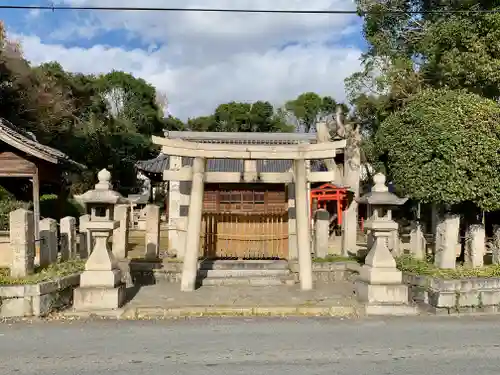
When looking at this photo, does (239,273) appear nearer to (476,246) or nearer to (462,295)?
(462,295)

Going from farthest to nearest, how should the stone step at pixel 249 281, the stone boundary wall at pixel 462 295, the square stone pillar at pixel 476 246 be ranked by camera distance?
the stone step at pixel 249 281 < the square stone pillar at pixel 476 246 < the stone boundary wall at pixel 462 295

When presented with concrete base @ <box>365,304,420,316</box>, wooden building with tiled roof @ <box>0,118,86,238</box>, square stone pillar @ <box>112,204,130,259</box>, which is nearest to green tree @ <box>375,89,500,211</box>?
concrete base @ <box>365,304,420,316</box>

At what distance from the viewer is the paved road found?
599 cm

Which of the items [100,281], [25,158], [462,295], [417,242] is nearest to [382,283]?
[462,295]

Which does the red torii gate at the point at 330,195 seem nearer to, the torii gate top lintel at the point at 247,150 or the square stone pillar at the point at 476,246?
the square stone pillar at the point at 476,246

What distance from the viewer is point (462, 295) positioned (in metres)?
9.09

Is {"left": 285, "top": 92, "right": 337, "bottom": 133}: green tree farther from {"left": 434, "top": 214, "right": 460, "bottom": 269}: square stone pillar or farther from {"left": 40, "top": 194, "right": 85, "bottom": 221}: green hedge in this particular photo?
{"left": 434, "top": 214, "right": 460, "bottom": 269}: square stone pillar

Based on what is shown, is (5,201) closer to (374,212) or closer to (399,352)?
(374,212)

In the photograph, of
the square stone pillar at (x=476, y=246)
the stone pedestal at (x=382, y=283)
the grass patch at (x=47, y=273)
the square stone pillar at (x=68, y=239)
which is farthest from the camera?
the square stone pillar at (x=68, y=239)

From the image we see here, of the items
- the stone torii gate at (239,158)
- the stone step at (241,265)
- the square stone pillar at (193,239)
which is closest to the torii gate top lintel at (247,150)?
the stone torii gate at (239,158)

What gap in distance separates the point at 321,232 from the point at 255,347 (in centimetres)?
696

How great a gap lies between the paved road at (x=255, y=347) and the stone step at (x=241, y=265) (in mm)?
4153

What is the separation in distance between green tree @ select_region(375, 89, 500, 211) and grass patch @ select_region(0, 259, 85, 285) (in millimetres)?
7760

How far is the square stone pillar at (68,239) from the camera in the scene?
13163mm
